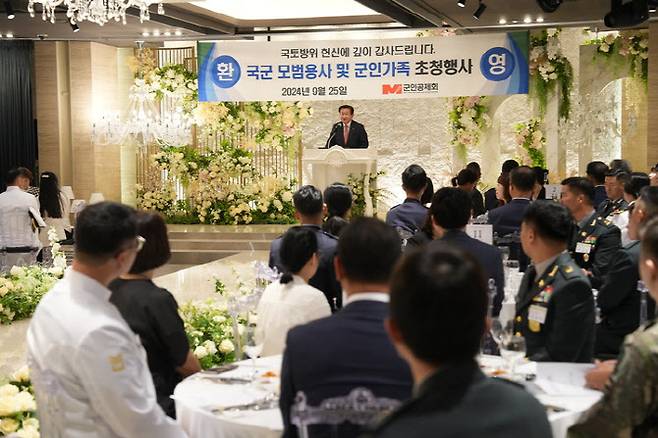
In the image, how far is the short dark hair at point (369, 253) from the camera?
2.60 metres

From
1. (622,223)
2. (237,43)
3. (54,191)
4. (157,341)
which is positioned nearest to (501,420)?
(157,341)

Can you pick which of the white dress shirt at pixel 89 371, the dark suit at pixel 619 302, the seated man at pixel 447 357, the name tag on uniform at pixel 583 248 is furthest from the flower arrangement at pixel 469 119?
the seated man at pixel 447 357

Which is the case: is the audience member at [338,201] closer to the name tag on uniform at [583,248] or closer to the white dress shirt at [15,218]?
the name tag on uniform at [583,248]

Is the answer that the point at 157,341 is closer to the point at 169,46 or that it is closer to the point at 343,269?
the point at 343,269

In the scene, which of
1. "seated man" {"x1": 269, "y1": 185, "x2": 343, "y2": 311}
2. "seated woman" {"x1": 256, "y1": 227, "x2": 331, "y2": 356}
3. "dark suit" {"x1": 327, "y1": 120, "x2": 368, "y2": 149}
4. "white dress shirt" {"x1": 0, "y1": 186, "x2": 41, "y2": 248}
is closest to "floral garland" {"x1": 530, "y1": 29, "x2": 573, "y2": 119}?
"dark suit" {"x1": 327, "y1": 120, "x2": 368, "y2": 149}

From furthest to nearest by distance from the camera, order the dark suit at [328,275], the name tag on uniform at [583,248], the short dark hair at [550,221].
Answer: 1. the name tag on uniform at [583,248]
2. the dark suit at [328,275]
3. the short dark hair at [550,221]

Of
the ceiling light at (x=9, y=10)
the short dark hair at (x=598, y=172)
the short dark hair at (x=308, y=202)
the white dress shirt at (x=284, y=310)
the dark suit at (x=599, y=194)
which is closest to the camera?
the white dress shirt at (x=284, y=310)

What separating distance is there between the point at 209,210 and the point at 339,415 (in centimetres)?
1326

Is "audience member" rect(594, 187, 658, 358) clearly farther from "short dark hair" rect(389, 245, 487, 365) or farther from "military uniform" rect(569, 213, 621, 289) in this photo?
"short dark hair" rect(389, 245, 487, 365)

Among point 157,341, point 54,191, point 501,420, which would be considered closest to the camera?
point 501,420

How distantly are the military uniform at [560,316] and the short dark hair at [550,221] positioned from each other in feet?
0.33

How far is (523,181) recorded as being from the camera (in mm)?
7371

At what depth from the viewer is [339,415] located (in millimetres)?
2305

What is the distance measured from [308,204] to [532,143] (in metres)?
9.47
